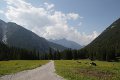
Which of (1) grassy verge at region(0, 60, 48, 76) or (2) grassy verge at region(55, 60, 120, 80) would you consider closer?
(2) grassy verge at region(55, 60, 120, 80)

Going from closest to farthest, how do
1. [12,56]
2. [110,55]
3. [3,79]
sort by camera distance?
[3,79]
[110,55]
[12,56]

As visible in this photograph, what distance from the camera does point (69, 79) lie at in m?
29.9

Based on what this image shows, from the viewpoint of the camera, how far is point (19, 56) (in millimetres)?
198500

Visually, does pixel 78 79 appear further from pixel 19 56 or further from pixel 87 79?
pixel 19 56

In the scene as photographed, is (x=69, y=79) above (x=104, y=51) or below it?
below

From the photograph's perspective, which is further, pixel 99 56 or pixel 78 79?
pixel 99 56

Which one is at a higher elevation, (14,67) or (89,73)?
(14,67)

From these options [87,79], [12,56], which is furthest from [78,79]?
[12,56]

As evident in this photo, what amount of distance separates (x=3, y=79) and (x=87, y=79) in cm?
1188

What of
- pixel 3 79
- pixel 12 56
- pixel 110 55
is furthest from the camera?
pixel 12 56

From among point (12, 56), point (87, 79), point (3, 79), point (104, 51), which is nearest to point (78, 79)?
point (87, 79)

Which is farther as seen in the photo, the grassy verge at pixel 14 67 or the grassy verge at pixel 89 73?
the grassy verge at pixel 14 67

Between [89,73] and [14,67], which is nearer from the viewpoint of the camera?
[89,73]

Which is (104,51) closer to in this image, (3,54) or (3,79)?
(3,54)
